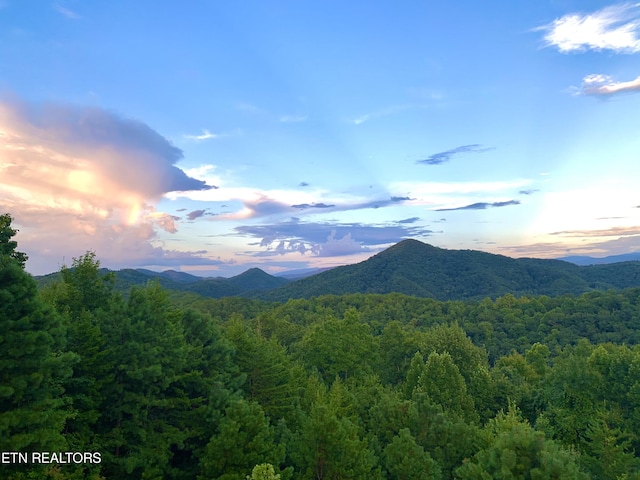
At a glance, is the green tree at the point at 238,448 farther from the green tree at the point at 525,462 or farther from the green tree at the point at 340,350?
the green tree at the point at 340,350

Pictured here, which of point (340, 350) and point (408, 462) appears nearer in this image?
point (408, 462)

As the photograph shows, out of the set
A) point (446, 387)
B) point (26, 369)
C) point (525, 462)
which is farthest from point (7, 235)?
point (446, 387)

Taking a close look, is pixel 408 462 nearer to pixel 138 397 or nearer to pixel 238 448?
pixel 238 448

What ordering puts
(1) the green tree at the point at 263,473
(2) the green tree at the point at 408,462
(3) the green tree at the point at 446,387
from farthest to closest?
(3) the green tree at the point at 446,387
(2) the green tree at the point at 408,462
(1) the green tree at the point at 263,473

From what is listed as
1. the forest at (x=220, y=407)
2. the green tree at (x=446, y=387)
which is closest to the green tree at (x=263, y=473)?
the forest at (x=220, y=407)

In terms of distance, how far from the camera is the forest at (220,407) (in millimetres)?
15789

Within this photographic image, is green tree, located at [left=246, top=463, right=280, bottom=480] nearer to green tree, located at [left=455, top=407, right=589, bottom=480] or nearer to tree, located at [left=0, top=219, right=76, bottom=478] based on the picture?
tree, located at [left=0, top=219, right=76, bottom=478]

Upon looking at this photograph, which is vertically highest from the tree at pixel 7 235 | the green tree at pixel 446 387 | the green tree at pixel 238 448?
the tree at pixel 7 235

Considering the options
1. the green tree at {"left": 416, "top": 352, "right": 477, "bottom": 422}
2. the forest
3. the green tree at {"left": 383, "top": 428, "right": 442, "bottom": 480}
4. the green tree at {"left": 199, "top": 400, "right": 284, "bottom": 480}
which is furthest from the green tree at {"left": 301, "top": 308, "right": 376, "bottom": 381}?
the green tree at {"left": 199, "top": 400, "right": 284, "bottom": 480}

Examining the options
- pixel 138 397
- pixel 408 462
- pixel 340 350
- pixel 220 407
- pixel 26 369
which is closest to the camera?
pixel 26 369

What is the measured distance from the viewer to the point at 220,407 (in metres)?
23.1

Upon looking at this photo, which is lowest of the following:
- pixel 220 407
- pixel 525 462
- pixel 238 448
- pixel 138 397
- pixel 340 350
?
pixel 340 350

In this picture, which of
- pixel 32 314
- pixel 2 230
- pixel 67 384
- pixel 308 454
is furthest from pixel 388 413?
pixel 2 230

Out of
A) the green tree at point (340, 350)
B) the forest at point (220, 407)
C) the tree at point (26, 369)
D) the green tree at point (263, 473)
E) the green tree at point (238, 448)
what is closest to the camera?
the green tree at point (263, 473)
